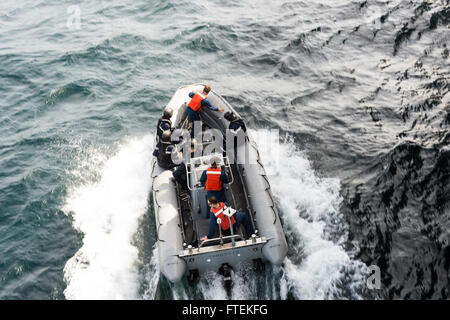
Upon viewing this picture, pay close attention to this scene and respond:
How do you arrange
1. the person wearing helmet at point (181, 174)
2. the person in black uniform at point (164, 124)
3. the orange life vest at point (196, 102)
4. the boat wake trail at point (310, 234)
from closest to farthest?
1. the boat wake trail at point (310, 234)
2. the person wearing helmet at point (181, 174)
3. the person in black uniform at point (164, 124)
4. the orange life vest at point (196, 102)

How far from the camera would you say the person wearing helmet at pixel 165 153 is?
9.40m

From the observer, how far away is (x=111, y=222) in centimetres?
958

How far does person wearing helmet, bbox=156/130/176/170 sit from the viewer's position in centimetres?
940

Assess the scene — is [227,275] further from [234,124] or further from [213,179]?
[234,124]

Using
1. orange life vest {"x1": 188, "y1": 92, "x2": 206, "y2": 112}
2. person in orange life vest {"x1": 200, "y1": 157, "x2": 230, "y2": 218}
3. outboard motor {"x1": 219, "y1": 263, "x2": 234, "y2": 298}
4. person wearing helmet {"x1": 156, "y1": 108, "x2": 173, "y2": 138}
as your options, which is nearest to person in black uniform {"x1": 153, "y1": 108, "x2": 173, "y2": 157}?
person wearing helmet {"x1": 156, "y1": 108, "x2": 173, "y2": 138}

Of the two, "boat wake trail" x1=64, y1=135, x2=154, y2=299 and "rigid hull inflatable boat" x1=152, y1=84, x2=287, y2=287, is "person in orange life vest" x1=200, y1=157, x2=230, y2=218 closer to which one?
"rigid hull inflatable boat" x1=152, y1=84, x2=287, y2=287

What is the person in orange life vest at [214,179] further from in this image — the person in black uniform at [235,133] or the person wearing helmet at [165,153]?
the person in black uniform at [235,133]

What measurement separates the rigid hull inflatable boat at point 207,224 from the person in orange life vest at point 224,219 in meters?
0.13

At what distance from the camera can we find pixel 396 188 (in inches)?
366

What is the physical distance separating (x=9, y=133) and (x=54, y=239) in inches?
218

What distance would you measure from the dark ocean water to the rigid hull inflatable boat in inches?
17.5

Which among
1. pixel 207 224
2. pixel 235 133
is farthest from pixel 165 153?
pixel 207 224

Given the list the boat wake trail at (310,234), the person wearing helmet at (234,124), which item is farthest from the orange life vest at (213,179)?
the person wearing helmet at (234,124)
